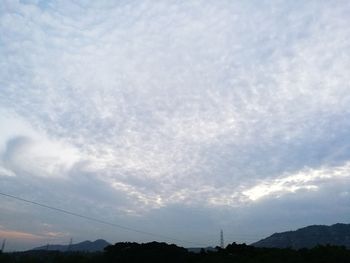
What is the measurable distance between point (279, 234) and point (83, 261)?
155 meters

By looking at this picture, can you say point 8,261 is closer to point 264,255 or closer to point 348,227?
point 264,255

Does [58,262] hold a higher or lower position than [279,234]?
lower

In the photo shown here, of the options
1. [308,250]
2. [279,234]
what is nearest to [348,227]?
[279,234]

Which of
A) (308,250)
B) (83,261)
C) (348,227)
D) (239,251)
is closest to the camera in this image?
(308,250)

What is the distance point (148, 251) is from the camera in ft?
185

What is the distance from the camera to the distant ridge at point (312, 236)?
15788 centimetres

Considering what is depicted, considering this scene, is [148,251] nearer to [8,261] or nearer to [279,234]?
[8,261]

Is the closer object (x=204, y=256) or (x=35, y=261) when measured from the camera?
(x=204, y=256)

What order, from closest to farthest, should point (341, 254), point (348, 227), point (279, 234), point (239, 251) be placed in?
point (341, 254)
point (239, 251)
point (348, 227)
point (279, 234)

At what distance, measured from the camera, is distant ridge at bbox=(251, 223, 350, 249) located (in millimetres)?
157875

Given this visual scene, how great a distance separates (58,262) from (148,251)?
16572 millimetres

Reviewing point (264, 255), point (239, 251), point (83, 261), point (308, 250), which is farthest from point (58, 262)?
point (308, 250)

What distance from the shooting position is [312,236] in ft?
554

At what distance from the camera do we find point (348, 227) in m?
180
